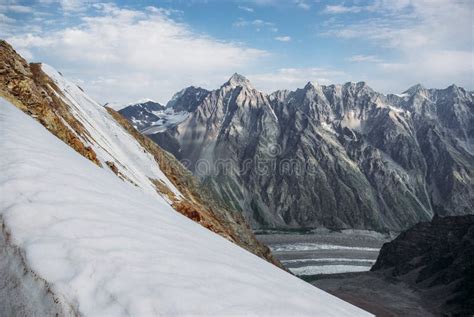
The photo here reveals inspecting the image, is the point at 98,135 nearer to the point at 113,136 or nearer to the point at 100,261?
the point at 113,136

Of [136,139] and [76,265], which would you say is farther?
[136,139]

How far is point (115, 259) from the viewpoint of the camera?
5016 millimetres

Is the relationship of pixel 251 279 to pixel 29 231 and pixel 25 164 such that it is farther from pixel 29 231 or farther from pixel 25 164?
pixel 25 164

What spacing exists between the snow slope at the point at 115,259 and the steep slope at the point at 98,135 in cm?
1046

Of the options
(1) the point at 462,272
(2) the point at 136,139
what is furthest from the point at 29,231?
(1) the point at 462,272

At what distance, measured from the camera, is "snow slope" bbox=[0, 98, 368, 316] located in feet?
14.5

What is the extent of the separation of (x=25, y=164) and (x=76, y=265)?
301 centimetres

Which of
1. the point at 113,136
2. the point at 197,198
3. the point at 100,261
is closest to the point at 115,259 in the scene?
the point at 100,261

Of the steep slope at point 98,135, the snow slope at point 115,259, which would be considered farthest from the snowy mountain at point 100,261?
the steep slope at point 98,135

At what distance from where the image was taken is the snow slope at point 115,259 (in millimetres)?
4414

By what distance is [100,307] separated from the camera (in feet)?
13.8

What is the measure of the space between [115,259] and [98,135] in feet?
125

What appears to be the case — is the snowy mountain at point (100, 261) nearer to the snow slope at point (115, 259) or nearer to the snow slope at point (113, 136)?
the snow slope at point (115, 259)

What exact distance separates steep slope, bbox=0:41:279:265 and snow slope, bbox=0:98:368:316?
10.5m
